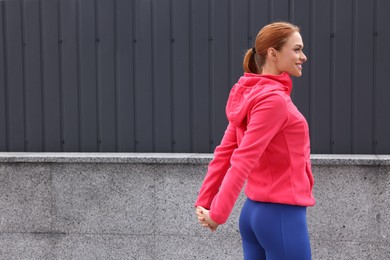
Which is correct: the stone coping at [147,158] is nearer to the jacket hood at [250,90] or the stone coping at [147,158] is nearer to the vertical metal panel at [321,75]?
the vertical metal panel at [321,75]

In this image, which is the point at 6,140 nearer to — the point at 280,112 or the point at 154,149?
the point at 154,149

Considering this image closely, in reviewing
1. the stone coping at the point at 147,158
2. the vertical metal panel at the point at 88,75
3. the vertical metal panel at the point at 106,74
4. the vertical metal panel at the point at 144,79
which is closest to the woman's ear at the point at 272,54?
the stone coping at the point at 147,158

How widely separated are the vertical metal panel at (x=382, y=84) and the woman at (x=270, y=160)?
314cm

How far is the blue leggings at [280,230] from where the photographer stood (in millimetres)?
3787

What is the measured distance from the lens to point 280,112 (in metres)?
3.72

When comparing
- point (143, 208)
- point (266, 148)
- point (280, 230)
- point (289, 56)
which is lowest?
point (143, 208)

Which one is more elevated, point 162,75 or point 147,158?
point 162,75

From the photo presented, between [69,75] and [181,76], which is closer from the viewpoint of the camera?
[181,76]

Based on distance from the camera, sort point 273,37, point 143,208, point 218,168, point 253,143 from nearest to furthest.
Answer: point 253,143
point 273,37
point 218,168
point 143,208

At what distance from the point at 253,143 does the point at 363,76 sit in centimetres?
354

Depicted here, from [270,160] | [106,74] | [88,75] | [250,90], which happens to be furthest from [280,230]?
[88,75]

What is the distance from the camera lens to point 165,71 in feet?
24.0

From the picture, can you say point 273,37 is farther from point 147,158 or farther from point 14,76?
point 14,76

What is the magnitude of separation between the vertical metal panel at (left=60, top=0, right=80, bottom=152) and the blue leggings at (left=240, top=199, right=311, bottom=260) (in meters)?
3.95
